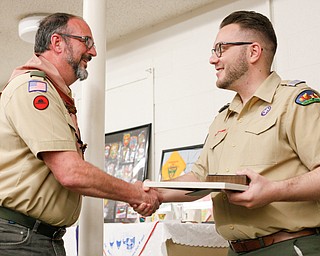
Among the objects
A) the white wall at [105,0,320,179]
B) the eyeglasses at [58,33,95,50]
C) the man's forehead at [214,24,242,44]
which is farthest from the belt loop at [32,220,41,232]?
the white wall at [105,0,320,179]

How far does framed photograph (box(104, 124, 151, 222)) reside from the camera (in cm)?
441

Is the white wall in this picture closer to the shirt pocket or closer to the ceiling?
the ceiling

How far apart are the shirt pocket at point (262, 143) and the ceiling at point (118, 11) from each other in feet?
8.73

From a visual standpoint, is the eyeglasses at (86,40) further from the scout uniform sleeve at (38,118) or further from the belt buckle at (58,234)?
the belt buckle at (58,234)

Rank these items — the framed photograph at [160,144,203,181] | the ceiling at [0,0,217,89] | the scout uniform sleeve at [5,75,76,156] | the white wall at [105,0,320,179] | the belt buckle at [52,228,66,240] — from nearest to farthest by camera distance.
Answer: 1. the scout uniform sleeve at [5,75,76,156]
2. the belt buckle at [52,228,66,240]
3. the white wall at [105,0,320,179]
4. the framed photograph at [160,144,203,181]
5. the ceiling at [0,0,217,89]

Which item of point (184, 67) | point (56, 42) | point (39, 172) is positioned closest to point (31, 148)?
point (39, 172)

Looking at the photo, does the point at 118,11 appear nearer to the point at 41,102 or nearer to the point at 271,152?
the point at 41,102

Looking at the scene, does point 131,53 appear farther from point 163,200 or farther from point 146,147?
point 163,200

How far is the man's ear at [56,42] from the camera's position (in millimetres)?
2054

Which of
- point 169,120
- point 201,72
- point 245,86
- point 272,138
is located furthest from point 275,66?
point 272,138

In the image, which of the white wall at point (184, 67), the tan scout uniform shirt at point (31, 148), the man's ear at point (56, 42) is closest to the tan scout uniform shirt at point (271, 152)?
the tan scout uniform shirt at point (31, 148)

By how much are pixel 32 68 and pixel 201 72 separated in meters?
2.41

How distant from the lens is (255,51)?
1858mm

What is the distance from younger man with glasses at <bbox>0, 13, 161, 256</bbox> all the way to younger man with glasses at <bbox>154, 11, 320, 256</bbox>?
16.0 inches
